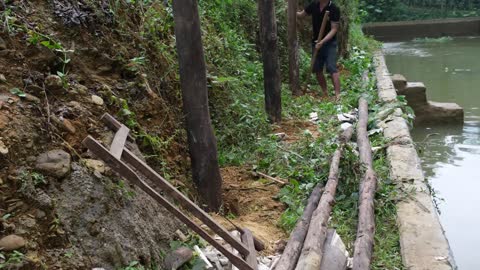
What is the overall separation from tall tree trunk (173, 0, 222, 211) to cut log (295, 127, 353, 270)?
0.80 meters

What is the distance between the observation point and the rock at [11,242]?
242cm

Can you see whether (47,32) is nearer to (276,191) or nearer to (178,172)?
(178,172)

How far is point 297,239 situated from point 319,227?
7.4 inches

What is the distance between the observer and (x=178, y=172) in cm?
423

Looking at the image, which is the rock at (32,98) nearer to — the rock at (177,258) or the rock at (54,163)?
the rock at (54,163)

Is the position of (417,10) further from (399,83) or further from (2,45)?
(2,45)

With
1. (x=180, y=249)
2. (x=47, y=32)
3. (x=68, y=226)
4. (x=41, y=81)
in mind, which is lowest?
(x=180, y=249)

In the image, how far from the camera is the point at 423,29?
2372cm

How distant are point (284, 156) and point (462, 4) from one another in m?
25.4

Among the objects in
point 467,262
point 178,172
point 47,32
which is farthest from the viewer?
point 467,262

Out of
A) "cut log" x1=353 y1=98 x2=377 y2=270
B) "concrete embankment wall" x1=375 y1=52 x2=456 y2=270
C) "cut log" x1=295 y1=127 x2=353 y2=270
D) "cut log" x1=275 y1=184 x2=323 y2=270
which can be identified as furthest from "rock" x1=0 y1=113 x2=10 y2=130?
"concrete embankment wall" x1=375 y1=52 x2=456 y2=270

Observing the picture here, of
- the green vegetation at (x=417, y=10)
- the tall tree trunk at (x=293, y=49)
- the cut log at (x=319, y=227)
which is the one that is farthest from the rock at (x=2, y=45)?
the green vegetation at (x=417, y=10)

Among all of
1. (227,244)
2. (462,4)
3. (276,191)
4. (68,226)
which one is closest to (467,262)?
(276,191)

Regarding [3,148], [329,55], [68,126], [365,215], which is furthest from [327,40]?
[3,148]
